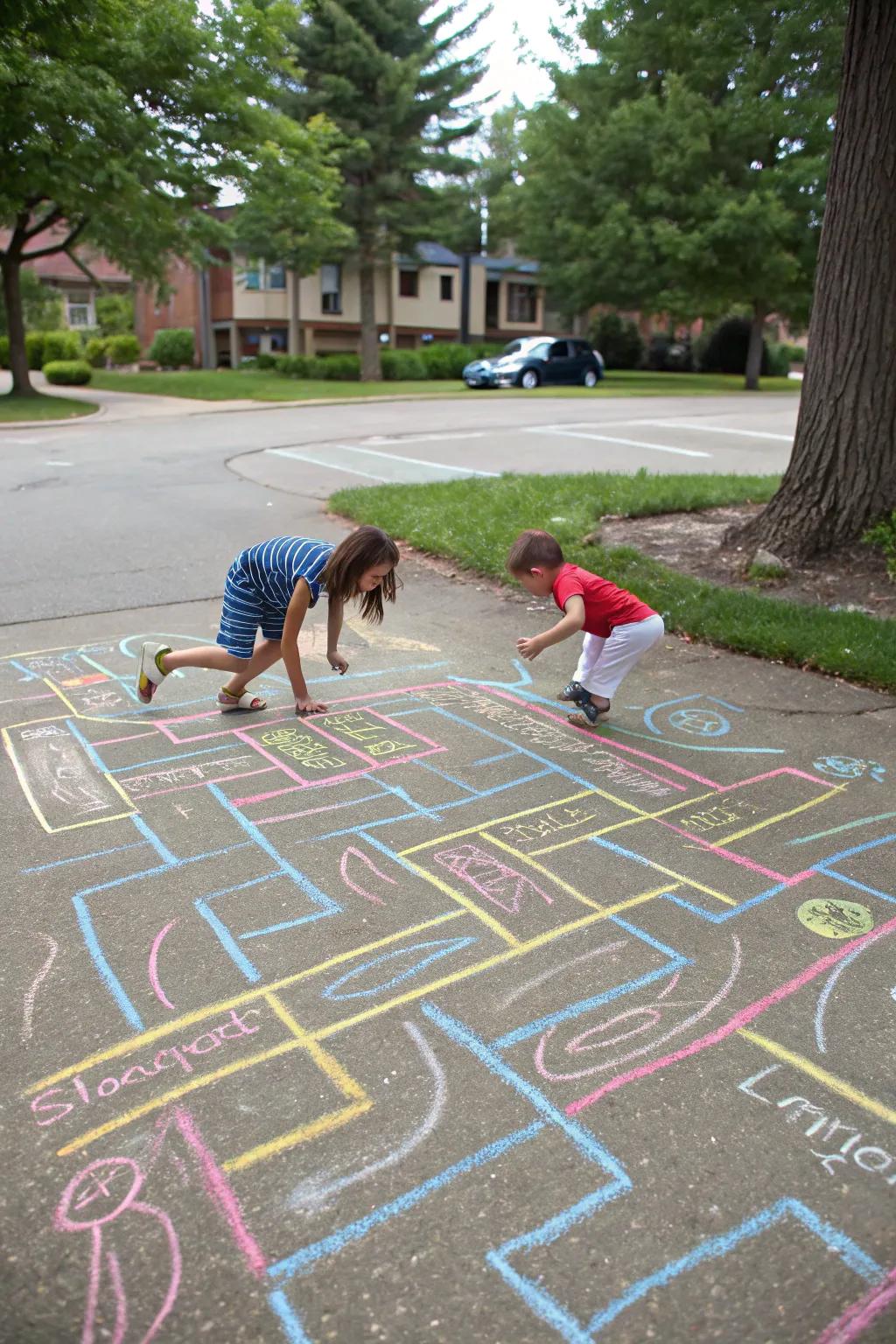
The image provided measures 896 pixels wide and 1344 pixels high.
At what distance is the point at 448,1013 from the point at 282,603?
238 cm

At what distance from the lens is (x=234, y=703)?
4590mm

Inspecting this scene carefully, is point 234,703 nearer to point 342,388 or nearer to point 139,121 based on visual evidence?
point 139,121

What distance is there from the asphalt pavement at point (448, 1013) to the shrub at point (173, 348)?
3696 centimetres

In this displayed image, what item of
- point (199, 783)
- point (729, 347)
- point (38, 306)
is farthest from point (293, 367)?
point (199, 783)

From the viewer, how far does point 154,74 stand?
18078 millimetres

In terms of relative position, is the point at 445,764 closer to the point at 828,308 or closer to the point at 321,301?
the point at 828,308

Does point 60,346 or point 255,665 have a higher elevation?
point 60,346

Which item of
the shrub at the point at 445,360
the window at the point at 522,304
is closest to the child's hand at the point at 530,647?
the shrub at the point at 445,360

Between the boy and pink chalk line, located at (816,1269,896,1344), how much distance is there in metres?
2.61

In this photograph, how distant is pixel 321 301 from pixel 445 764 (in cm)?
3656

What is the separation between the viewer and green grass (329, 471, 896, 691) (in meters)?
5.32

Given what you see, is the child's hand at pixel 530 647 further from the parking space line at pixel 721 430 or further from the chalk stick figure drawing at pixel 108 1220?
the parking space line at pixel 721 430

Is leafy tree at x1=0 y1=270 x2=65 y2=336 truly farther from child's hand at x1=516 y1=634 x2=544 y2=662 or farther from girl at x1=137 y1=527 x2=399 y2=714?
child's hand at x1=516 y1=634 x2=544 y2=662

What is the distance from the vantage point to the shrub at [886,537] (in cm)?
627
